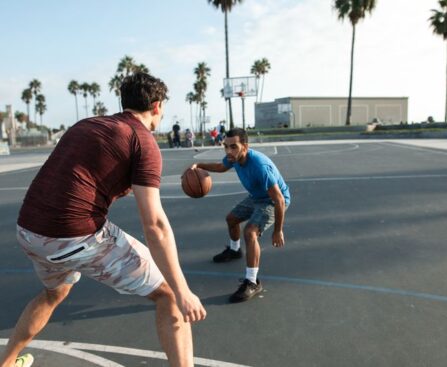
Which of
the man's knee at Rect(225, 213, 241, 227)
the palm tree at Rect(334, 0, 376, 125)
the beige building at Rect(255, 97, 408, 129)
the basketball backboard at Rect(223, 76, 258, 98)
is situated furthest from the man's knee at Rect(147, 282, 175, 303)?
the beige building at Rect(255, 97, 408, 129)

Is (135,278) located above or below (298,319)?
above

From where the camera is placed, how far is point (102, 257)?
217cm

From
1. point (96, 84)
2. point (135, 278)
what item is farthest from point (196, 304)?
point (96, 84)

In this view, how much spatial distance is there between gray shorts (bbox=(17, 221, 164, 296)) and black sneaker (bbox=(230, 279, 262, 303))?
63.4 inches

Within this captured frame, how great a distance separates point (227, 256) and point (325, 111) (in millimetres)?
67501

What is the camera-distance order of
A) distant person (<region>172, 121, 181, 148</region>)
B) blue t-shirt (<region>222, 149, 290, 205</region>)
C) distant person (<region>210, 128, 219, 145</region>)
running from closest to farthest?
1. blue t-shirt (<region>222, 149, 290, 205</region>)
2. distant person (<region>172, 121, 181, 148</region>)
3. distant person (<region>210, 128, 219, 145</region>)

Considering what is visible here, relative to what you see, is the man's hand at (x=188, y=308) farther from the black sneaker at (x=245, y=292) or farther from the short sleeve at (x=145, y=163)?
the black sneaker at (x=245, y=292)

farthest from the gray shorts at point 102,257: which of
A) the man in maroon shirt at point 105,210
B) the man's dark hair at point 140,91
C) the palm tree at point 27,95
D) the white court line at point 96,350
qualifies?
the palm tree at point 27,95

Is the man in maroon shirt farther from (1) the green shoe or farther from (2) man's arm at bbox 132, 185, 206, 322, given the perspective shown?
(1) the green shoe

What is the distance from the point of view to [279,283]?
404 centimetres

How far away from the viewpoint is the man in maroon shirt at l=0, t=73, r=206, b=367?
1940mm

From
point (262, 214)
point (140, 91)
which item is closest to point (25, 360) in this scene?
point (140, 91)

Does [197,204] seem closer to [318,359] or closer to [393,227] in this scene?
[393,227]

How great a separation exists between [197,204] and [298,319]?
16.7 ft
